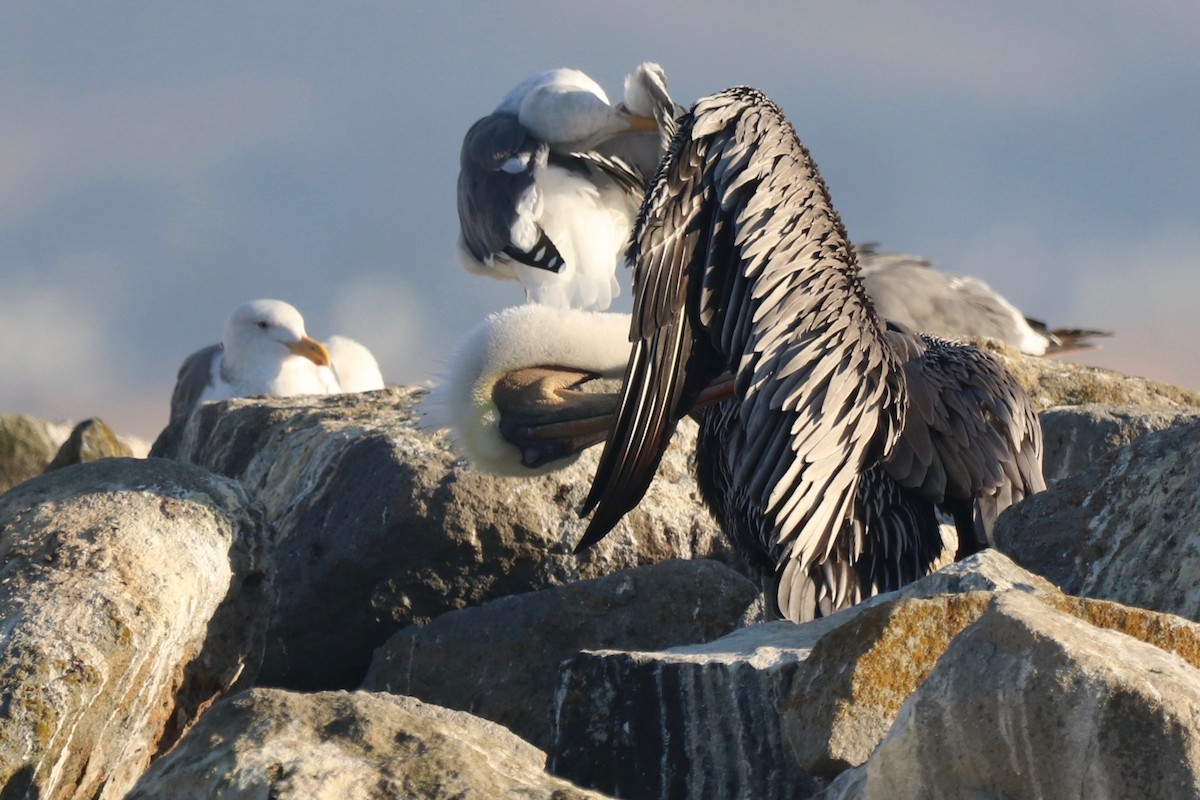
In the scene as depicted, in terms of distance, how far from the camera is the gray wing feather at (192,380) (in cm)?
1439

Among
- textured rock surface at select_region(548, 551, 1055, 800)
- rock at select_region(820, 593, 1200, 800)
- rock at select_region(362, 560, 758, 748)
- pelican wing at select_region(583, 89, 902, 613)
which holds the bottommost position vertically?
rock at select_region(362, 560, 758, 748)

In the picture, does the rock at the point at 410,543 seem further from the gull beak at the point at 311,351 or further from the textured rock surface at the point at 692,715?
the gull beak at the point at 311,351

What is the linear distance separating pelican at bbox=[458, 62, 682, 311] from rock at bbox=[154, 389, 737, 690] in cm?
403

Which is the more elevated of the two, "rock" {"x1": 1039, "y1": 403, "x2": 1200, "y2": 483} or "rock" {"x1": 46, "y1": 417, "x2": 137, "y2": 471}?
"rock" {"x1": 1039, "y1": 403, "x2": 1200, "y2": 483}

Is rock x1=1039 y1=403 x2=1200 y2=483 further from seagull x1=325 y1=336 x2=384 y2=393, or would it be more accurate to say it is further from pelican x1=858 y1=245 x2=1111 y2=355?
seagull x1=325 y1=336 x2=384 y2=393

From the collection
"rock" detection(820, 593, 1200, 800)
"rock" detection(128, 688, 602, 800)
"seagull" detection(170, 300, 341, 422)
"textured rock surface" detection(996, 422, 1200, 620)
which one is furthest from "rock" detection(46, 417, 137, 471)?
"rock" detection(820, 593, 1200, 800)

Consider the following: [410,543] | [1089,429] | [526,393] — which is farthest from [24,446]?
[1089,429]

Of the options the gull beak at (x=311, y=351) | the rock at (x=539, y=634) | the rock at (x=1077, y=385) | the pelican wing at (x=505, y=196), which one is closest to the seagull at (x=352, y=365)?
the gull beak at (x=311, y=351)

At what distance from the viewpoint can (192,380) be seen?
14.7 metres

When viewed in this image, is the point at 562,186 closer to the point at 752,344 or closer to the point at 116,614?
the point at 752,344

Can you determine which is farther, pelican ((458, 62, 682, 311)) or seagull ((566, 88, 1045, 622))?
pelican ((458, 62, 682, 311))

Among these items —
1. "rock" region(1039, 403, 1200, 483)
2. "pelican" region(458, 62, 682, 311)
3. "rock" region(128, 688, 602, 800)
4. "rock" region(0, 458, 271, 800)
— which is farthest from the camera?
"pelican" region(458, 62, 682, 311)

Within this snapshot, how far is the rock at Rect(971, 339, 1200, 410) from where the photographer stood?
7.91 m

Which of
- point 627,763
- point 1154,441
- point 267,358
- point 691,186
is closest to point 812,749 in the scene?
point 627,763
